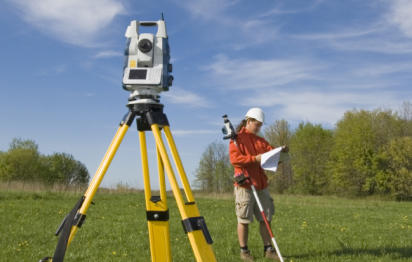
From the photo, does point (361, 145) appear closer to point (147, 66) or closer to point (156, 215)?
point (156, 215)

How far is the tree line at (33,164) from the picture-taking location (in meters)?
67.6

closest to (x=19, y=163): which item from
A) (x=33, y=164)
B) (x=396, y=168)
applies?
(x=33, y=164)

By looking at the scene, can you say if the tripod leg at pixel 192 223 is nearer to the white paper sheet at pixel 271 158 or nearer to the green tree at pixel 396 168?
the white paper sheet at pixel 271 158

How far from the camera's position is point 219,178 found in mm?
47781

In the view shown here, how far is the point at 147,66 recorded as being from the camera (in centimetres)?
377

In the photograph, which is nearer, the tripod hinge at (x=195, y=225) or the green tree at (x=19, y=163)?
the tripod hinge at (x=195, y=225)

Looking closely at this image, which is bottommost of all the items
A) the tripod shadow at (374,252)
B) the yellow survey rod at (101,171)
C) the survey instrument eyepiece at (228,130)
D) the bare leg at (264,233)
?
the tripod shadow at (374,252)

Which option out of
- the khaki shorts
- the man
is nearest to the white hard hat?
the man

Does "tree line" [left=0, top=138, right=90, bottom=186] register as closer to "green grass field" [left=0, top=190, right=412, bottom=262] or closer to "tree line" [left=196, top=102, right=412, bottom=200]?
"tree line" [left=196, top=102, right=412, bottom=200]

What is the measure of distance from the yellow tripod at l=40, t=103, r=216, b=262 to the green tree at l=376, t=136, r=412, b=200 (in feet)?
158

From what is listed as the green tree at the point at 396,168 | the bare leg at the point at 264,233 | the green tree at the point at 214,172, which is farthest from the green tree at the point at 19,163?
the bare leg at the point at 264,233

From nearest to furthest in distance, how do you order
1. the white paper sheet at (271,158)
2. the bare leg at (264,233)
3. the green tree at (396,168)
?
the white paper sheet at (271,158) → the bare leg at (264,233) → the green tree at (396,168)

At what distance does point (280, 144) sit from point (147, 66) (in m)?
48.4

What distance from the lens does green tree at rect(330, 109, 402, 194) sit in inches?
1959
